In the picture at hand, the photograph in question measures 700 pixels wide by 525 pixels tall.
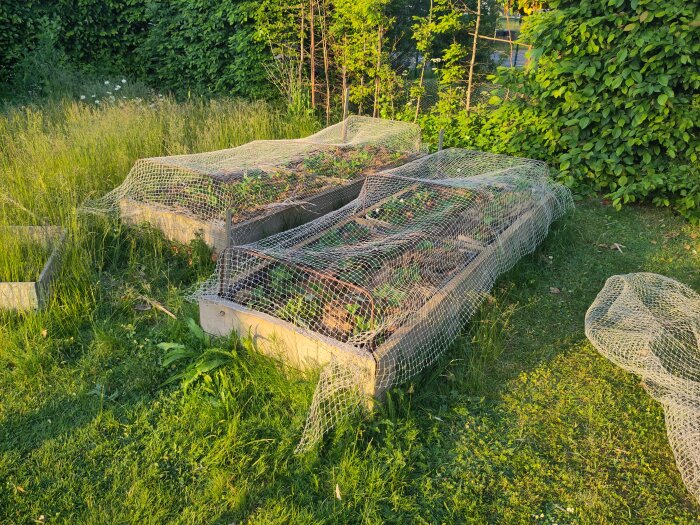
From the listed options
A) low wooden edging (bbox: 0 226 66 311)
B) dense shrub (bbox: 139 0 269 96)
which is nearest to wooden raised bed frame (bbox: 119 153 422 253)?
low wooden edging (bbox: 0 226 66 311)

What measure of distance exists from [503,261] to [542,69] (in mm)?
3399

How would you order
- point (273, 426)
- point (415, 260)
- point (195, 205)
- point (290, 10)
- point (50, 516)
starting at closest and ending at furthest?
point (50, 516) < point (273, 426) < point (415, 260) < point (195, 205) < point (290, 10)

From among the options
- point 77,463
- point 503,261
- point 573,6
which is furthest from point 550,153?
→ point 77,463

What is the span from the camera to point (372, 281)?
11.7 ft

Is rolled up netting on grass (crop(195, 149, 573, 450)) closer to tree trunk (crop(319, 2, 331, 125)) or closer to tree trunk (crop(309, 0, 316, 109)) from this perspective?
tree trunk (crop(319, 2, 331, 125))

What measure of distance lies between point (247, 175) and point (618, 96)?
4.14m

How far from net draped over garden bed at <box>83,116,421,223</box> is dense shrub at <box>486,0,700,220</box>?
6.76ft

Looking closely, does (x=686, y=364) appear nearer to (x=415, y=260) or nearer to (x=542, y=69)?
(x=415, y=260)

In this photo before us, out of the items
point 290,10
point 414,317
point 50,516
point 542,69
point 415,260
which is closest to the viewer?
point 50,516

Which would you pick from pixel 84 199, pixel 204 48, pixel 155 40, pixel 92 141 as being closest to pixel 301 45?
pixel 204 48

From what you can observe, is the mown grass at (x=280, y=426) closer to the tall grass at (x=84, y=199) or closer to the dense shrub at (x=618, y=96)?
the tall grass at (x=84, y=199)

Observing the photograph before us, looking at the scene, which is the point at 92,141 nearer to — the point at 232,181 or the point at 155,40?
the point at 232,181

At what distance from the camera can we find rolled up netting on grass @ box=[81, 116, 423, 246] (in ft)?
16.3

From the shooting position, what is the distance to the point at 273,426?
120 inches
